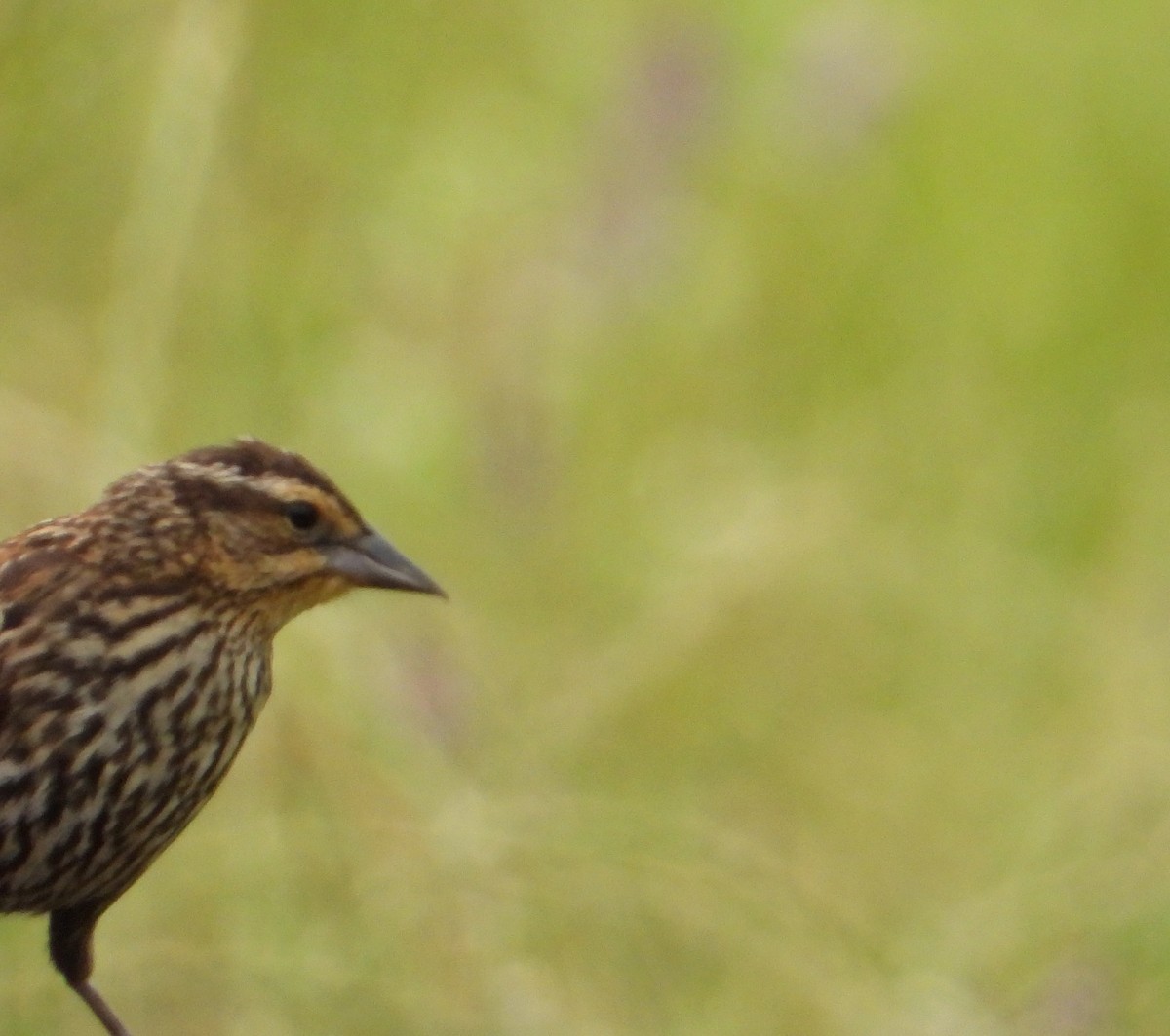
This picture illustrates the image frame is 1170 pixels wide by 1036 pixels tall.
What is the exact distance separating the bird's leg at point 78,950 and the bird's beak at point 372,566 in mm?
577

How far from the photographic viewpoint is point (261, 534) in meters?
4.31

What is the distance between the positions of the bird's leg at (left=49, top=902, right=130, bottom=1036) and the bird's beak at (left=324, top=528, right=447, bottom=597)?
58 cm

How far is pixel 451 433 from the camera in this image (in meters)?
6.86

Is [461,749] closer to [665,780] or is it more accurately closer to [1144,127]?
[665,780]

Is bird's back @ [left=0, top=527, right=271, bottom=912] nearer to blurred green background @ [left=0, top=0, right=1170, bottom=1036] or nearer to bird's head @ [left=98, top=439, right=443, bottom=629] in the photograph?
bird's head @ [left=98, top=439, right=443, bottom=629]

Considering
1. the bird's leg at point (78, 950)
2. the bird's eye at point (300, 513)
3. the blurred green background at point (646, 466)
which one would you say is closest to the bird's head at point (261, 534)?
the bird's eye at point (300, 513)

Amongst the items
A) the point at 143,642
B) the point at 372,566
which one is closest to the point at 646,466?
the point at 372,566

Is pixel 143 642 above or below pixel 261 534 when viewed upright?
below

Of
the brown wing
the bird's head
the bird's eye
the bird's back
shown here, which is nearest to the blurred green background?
the bird's back

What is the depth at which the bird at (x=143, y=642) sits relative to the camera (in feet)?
13.7

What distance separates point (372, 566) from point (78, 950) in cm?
68

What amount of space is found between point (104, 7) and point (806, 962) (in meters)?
2.14

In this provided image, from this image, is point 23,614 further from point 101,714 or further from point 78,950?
point 78,950

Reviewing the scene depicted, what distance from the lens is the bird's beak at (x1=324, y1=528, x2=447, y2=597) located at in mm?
4301
